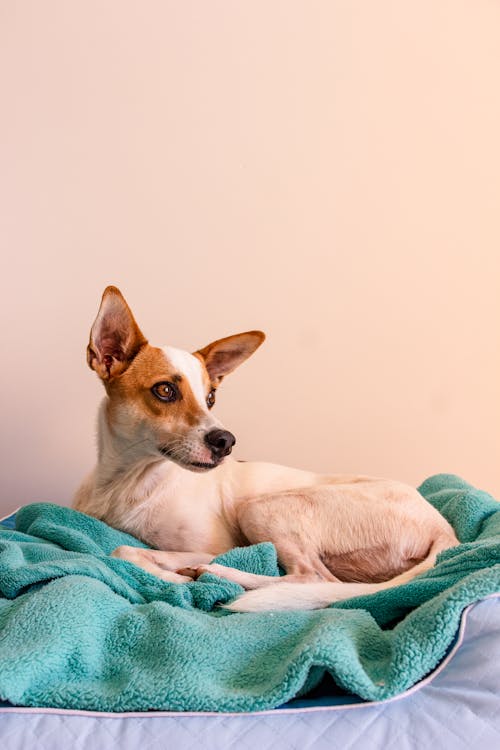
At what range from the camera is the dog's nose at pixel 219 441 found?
2.15 meters

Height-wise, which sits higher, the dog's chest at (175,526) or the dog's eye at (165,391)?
the dog's eye at (165,391)

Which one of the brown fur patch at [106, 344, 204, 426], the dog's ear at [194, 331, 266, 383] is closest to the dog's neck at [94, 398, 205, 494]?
the brown fur patch at [106, 344, 204, 426]

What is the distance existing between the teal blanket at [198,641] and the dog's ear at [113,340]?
792mm

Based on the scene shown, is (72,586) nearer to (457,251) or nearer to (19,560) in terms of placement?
(19,560)

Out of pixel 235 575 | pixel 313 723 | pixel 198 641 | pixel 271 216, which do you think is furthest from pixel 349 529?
pixel 271 216

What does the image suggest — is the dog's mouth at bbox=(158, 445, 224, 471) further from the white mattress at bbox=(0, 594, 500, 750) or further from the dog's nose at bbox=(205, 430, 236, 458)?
the white mattress at bbox=(0, 594, 500, 750)

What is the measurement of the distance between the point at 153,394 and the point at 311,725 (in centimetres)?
134

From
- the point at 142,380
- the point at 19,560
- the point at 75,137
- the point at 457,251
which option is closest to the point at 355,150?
the point at 457,251

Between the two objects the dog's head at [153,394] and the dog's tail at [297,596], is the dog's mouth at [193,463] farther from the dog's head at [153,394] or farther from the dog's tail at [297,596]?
the dog's tail at [297,596]

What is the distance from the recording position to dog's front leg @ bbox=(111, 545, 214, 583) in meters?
2.00

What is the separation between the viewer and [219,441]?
84.6 inches

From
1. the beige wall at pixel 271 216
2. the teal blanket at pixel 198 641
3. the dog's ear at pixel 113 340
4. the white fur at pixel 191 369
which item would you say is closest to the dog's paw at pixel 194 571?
the teal blanket at pixel 198 641

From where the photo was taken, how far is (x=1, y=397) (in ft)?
10.9

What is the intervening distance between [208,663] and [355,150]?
300cm
